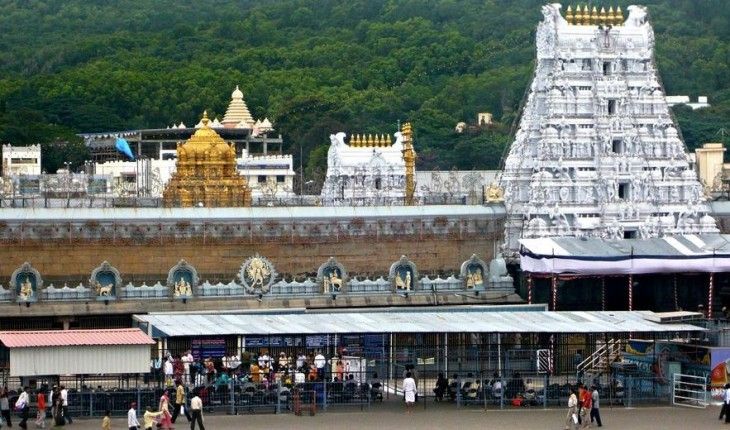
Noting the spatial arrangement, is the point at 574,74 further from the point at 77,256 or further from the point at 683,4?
the point at 683,4

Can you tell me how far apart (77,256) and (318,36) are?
125m

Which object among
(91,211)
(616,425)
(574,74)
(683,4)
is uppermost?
(683,4)

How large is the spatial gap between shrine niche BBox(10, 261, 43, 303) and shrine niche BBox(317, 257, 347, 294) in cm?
821

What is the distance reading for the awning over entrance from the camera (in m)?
63.5

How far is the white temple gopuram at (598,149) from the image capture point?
68750 mm

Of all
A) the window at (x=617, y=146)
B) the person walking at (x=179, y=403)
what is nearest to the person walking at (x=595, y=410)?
the person walking at (x=179, y=403)

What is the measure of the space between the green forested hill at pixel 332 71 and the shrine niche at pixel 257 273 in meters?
60.5

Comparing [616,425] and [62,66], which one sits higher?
[62,66]

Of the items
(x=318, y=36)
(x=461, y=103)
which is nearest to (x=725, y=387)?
(x=461, y=103)

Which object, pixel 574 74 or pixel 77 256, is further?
pixel 574 74

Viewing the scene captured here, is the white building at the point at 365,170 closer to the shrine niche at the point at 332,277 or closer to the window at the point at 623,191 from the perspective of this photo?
the window at the point at 623,191

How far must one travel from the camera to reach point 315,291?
6438cm

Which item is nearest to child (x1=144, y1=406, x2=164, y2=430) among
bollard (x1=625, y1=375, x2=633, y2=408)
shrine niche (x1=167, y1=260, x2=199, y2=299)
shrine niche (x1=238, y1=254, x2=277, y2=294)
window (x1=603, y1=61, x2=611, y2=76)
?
bollard (x1=625, y1=375, x2=633, y2=408)

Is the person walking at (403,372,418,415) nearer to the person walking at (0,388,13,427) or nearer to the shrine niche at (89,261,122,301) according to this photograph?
the person walking at (0,388,13,427)
